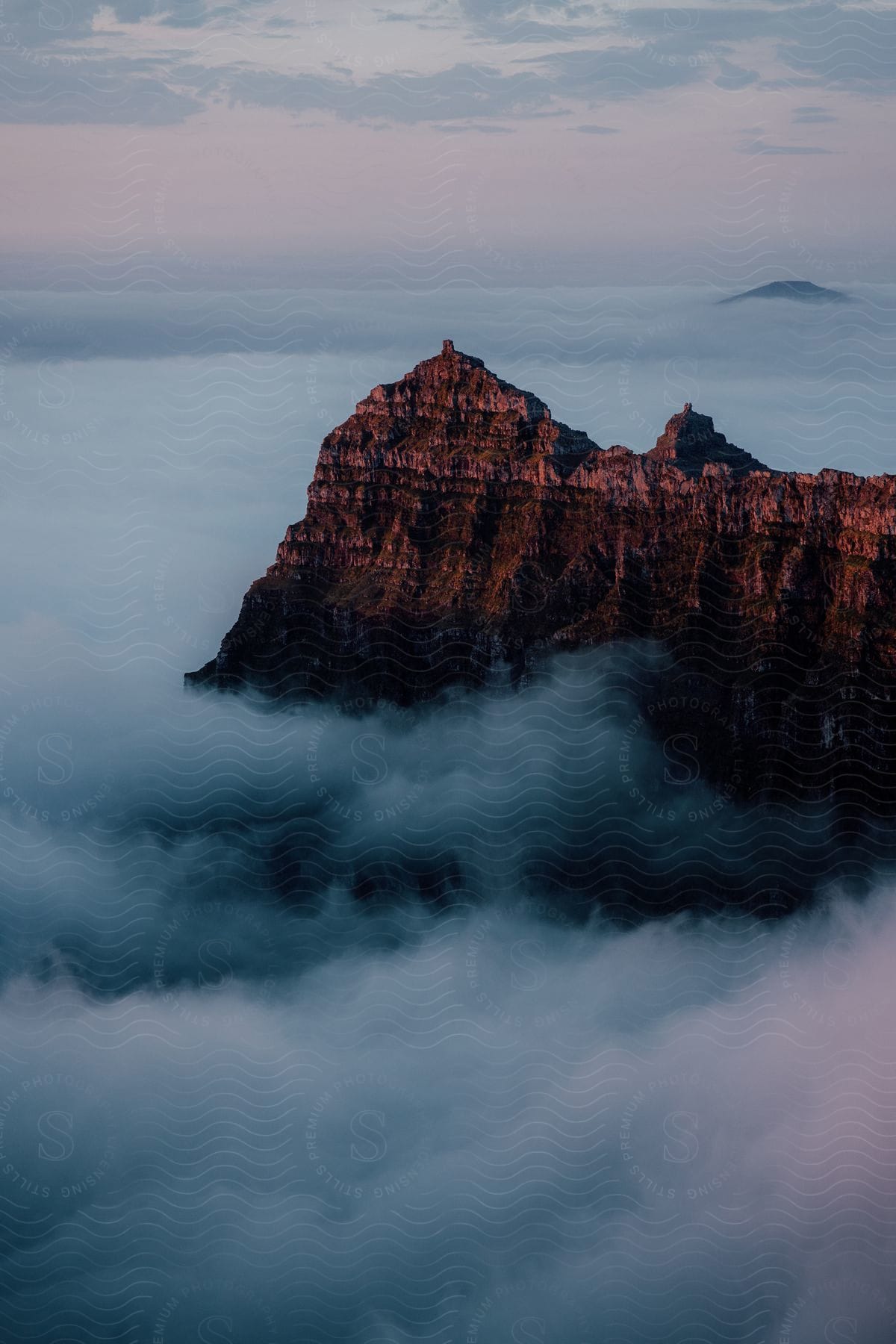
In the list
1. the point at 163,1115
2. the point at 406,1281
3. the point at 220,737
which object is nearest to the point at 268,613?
the point at 220,737

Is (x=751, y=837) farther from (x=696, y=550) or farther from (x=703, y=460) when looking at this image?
(x=703, y=460)

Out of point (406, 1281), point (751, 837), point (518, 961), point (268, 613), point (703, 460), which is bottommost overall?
point (406, 1281)

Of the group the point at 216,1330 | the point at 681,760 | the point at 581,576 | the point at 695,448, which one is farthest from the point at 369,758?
the point at 216,1330

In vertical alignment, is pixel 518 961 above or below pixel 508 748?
below

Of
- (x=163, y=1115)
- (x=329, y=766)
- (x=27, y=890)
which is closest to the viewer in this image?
(x=163, y=1115)

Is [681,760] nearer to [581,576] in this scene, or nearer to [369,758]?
[581,576]

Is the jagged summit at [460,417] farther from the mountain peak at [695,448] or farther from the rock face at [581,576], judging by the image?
the mountain peak at [695,448]

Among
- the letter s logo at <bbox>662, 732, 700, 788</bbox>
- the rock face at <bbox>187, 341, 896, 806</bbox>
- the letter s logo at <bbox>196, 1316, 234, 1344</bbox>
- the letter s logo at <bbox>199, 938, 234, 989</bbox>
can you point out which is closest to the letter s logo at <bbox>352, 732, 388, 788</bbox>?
the rock face at <bbox>187, 341, 896, 806</bbox>
